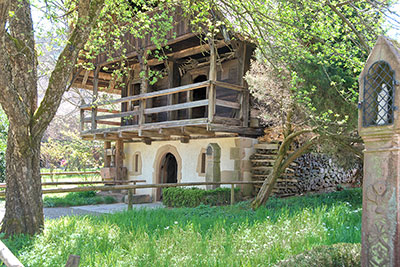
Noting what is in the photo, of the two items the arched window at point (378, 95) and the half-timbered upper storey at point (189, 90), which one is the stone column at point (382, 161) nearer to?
the arched window at point (378, 95)

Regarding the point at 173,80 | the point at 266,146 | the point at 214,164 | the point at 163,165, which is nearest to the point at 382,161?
the point at 214,164

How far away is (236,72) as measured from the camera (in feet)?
38.9

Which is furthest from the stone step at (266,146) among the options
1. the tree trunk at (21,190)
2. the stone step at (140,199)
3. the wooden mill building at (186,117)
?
the tree trunk at (21,190)

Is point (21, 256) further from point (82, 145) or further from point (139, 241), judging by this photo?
point (82, 145)

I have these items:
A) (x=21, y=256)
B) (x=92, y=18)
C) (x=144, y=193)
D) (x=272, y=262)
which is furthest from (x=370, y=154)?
(x=144, y=193)

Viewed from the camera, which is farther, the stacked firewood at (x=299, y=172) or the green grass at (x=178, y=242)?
the stacked firewood at (x=299, y=172)

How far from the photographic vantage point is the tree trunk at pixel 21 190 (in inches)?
205

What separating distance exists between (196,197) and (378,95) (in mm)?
7413

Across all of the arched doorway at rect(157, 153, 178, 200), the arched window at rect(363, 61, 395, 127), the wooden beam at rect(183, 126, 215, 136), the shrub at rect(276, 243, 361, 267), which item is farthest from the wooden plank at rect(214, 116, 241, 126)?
the arched window at rect(363, 61, 395, 127)

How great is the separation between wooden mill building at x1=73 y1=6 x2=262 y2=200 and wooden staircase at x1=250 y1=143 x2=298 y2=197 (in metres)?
0.24

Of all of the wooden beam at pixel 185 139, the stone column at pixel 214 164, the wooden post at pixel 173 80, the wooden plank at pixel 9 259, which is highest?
the wooden post at pixel 173 80

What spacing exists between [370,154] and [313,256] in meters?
1.10

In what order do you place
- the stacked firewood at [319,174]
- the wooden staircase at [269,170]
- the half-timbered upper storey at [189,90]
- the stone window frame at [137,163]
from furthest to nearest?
the stone window frame at [137,163] < the stacked firewood at [319,174] < the wooden staircase at [269,170] < the half-timbered upper storey at [189,90]

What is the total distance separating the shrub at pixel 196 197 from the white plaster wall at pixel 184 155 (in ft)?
4.24
